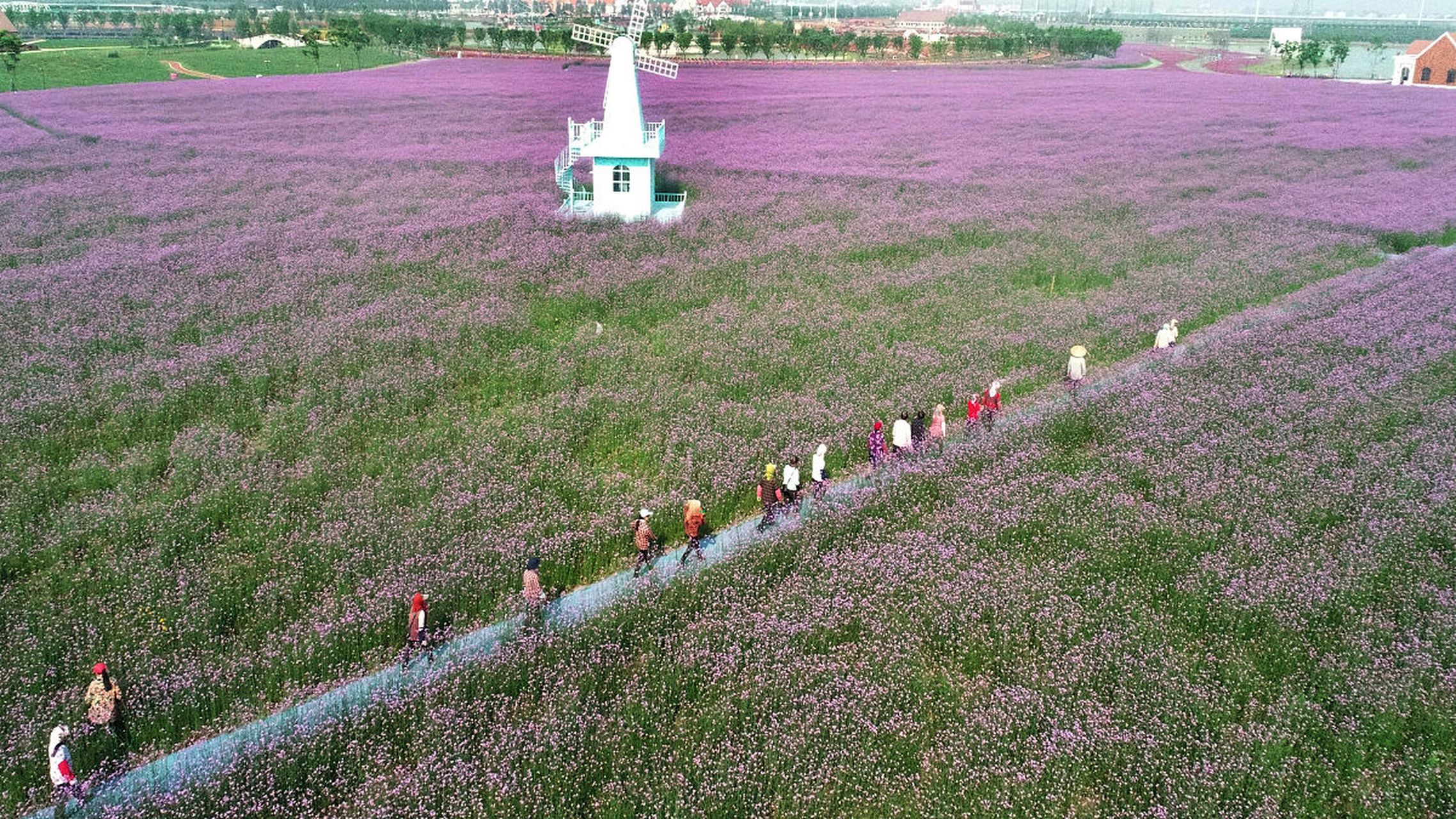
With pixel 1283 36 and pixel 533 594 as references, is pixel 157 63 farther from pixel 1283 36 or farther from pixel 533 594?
pixel 1283 36

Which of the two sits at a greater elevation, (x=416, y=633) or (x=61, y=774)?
(x=416, y=633)

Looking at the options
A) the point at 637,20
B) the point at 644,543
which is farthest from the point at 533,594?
the point at 637,20

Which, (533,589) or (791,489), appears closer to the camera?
(533,589)

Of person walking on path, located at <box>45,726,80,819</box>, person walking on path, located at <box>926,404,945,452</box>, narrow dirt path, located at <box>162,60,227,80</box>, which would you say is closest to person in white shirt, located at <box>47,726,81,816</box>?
person walking on path, located at <box>45,726,80,819</box>

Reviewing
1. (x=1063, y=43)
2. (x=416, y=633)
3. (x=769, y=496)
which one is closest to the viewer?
(x=416, y=633)

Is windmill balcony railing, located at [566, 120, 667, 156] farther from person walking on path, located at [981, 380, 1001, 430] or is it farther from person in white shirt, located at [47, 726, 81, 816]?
person in white shirt, located at [47, 726, 81, 816]

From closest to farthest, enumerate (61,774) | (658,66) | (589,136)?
1. (61,774)
2. (589,136)
3. (658,66)
